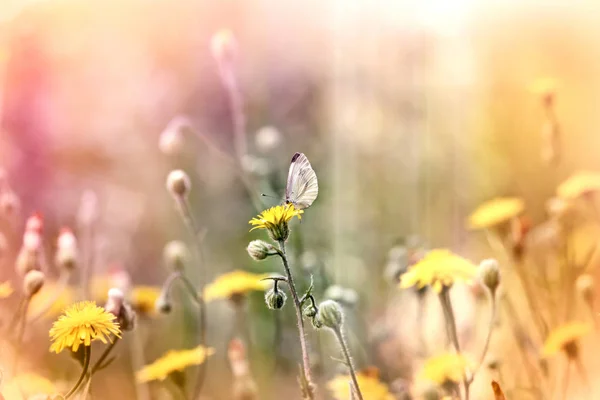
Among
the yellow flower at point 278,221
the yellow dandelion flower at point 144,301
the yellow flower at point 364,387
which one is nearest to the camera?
the yellow flower at point 278,221

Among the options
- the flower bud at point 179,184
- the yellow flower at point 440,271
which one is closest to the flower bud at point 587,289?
the yellow flower at point 440,271

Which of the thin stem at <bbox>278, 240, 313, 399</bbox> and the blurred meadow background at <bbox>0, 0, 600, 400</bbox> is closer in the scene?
the thin stem at <bbox>278, 240, 313, 399</bbox>

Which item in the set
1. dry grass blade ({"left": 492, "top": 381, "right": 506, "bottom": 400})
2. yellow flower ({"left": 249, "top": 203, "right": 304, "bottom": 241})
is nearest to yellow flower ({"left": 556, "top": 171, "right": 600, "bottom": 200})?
dry grass blade ({"left": 492, "top": 381, "right": 506, "bottom": 400})

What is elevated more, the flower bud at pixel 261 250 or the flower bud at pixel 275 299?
the flower bud at pixel 261 250

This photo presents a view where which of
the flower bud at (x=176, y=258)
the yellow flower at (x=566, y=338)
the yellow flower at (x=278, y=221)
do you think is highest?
the flower bud at (x=176, y=258)

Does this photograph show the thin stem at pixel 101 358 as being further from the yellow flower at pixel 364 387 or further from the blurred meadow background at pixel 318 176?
the yellow flower at pixel 364 387

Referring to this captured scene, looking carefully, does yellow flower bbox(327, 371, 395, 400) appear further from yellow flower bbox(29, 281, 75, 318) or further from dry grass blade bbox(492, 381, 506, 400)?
yellow flower bbox(29, 281, 75, 318)

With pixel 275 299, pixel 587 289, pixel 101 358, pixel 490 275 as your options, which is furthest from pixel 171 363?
pixel 587 289
